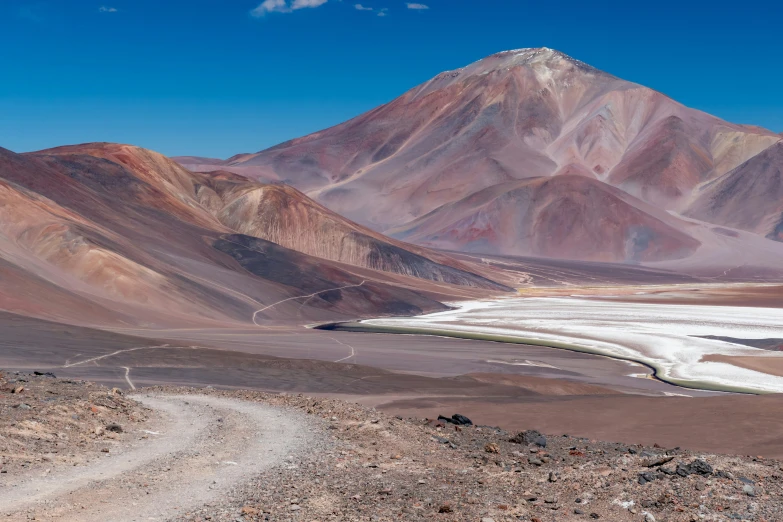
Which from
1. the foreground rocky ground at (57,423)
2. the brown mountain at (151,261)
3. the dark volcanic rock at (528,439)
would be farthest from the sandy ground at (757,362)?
the foreground rocky ground at (57,423)

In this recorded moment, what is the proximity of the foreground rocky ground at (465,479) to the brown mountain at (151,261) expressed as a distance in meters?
34.8

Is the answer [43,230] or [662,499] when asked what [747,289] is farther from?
[662,499]

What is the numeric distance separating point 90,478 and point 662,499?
675 cm

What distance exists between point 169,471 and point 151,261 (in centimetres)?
5754

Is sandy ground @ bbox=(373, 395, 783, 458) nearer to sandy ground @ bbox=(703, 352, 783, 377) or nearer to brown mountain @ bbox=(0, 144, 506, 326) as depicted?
sandy ground @ bbox=(703, 352, 783, 377)

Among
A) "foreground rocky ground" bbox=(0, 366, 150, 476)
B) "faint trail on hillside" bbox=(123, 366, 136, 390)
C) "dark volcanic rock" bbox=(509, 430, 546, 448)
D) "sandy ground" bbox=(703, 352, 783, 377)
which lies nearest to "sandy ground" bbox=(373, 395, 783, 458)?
"dark volcanic rock" bbox=(509, 430, 546, 448)

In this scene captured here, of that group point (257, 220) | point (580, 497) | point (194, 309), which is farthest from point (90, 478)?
point (257, 220)

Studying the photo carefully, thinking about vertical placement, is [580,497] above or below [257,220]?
below

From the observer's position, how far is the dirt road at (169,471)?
9.95m

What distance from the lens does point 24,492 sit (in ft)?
34.1

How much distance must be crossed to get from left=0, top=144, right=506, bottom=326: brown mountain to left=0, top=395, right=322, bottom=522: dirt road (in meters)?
33.1

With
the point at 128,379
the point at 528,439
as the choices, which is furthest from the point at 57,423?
the point at 128,379

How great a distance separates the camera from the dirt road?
995cm

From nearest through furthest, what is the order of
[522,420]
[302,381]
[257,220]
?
[522,420] → [302,381] → [257,220]
